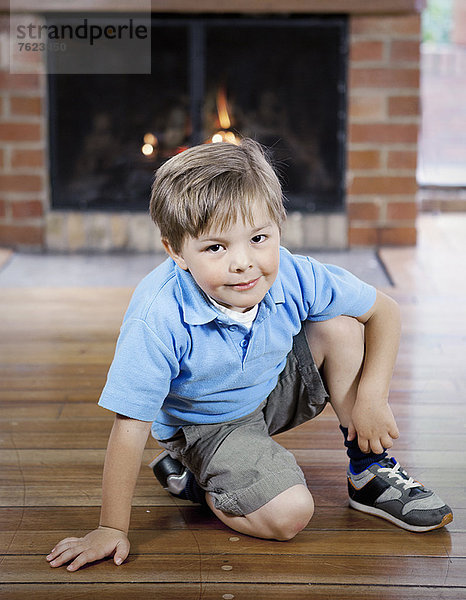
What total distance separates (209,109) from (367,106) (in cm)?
60

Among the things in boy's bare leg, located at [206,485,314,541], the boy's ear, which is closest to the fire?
the boy's ear

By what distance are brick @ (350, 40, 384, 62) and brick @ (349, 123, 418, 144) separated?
0.24 meters

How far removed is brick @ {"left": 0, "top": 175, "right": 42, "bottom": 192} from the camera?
129 inches

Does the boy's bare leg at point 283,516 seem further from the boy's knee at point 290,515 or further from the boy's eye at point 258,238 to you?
the boy's eye at point 258,238

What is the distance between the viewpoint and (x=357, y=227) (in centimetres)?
330

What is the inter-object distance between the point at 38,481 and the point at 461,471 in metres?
0.71

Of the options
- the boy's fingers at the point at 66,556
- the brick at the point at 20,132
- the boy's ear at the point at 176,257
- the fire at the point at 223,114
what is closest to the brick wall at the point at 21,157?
the brick at the point at 20,132

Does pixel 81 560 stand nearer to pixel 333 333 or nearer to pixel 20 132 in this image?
pixel 333 333

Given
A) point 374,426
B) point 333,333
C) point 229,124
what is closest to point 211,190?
point 333,333

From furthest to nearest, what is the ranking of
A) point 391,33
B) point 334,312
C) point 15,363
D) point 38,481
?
point 391,33 < point 15,363 < point 38,481 < point 334,312

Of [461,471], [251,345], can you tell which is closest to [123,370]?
[251,345]

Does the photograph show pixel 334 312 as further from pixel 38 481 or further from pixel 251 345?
pixel 38 481

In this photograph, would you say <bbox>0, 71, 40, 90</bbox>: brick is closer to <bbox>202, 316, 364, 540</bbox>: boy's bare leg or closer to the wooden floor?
the wooden floor

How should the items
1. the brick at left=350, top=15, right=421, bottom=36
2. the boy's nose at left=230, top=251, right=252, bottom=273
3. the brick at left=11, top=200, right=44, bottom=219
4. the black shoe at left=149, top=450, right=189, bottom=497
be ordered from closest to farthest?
the boy's nose at left=230, top=251, right=252, bottom=273 < the black shoe at left=149, top=450, right=189, bottom=497 < the brick at left=350, top=15, right=421, bottom=36 < the brick at left=11, top=200, right=44, bottom=219
